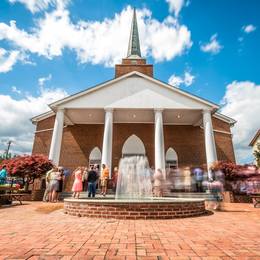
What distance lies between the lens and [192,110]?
18641 millimetres

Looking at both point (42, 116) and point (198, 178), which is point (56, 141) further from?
point (198, 178)

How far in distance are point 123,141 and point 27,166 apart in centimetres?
1052

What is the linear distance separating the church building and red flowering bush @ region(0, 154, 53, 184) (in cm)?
249

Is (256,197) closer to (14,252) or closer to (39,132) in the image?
(14,252)

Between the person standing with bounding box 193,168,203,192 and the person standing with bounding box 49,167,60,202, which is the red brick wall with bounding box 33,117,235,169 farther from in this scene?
the person standing with bounding box 49,167,60,202

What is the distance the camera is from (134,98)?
18172 millimetres

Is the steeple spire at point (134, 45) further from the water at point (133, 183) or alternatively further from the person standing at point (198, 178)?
the water at point (133, 183)

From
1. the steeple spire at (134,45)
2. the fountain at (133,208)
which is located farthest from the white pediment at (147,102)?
the steeple spire at (134,45)

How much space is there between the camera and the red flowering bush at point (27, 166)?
13.5m

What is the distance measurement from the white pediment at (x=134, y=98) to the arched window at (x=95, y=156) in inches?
231

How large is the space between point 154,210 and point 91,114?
15.4 m

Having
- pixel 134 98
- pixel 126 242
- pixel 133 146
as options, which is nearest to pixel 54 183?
pixel 126 242

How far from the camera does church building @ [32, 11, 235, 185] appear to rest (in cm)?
1792

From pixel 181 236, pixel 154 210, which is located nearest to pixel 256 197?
pixel 154 210
